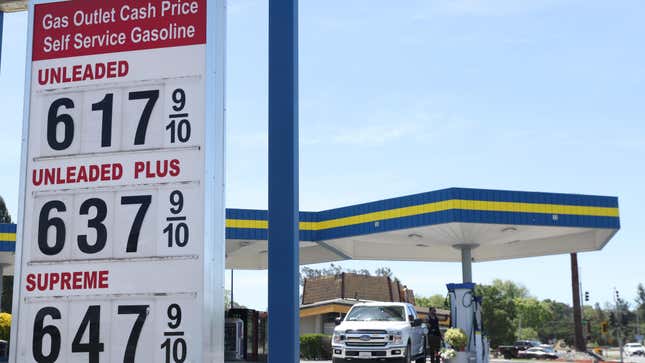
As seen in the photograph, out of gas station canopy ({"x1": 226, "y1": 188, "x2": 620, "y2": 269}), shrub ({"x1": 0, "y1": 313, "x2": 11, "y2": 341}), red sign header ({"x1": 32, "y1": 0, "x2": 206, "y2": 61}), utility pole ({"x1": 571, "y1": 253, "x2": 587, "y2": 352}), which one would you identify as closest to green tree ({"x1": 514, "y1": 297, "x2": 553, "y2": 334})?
utility pole ({"x1": 571, "y1": 253, "x2": 587, "y2": 352})

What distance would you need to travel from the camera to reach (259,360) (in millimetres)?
24734

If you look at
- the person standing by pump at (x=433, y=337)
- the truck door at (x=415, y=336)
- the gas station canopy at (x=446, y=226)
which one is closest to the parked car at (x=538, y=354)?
the gas station canopy at (x=446, y=226)

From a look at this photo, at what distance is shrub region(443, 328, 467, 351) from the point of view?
77.3 ft

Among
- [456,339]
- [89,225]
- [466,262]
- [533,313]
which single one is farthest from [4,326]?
[533,313]

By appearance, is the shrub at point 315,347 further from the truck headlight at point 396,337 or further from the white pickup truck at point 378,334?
the truck headlight at point 396,337

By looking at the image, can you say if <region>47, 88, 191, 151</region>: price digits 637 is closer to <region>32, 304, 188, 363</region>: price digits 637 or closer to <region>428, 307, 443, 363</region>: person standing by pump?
<region>32, 304, 188, 363</region>: price digits 637

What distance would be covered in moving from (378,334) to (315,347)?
18.1m

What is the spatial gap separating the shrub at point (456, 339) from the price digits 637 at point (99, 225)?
1958 cm

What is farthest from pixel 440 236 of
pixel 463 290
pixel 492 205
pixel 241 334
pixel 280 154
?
pixel 280 154

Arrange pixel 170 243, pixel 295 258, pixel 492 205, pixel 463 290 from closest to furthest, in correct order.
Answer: pixel 170 243, pixel 295 258, pixel 463 290, pixel 492 205

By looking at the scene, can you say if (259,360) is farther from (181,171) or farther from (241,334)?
(181,171)

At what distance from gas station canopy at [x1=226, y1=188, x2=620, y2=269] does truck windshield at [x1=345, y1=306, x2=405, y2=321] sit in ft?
23.8

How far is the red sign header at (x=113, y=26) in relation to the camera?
5473mm

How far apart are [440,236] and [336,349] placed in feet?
42.1
